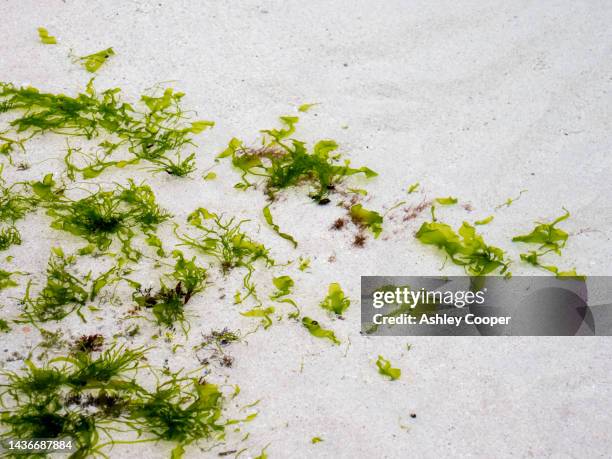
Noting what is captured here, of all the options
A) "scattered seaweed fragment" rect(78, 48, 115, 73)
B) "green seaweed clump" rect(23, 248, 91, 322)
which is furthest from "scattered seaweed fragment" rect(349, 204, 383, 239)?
"scattered seaweed fragment" rect(78, 48, 115, 73)

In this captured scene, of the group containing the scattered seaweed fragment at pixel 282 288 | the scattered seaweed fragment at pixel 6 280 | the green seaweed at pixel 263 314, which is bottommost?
the green seaweed at pixel 263 314

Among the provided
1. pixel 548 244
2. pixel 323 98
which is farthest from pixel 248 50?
pixel 548 244

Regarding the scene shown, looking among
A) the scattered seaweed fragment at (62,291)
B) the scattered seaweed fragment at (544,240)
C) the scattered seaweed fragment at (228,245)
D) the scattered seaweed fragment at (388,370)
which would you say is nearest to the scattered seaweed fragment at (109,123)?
the scattered seaweed fragment at (228,245)

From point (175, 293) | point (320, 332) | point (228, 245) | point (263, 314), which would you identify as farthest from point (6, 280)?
point (320, 332)

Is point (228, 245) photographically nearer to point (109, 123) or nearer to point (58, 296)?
point (58, 296)

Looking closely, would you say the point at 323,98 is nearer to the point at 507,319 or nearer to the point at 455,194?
the point at 455,194

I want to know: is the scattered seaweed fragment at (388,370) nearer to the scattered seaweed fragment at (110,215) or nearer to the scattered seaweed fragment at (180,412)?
the scattered seaweed fragment at (180,412)

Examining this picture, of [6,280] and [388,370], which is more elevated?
[6,280]
